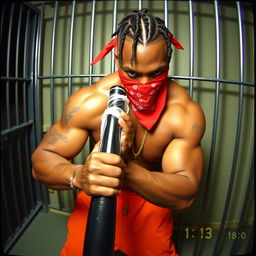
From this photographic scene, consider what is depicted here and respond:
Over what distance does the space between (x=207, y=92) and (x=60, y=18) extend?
2.98 ft

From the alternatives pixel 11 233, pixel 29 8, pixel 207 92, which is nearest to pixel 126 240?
pixel 11 233

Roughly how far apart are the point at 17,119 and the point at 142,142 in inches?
29.5

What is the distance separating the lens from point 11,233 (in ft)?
3.12

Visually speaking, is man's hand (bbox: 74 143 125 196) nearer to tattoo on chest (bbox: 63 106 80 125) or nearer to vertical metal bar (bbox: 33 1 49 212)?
tattoo on chest (bbox: 63 106 80 125)

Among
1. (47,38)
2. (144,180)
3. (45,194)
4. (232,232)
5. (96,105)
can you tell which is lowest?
(232,232)

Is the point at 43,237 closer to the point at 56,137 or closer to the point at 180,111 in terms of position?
the point at 56,137

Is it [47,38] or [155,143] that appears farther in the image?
[47,38]

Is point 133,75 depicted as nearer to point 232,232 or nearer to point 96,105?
point 96,105

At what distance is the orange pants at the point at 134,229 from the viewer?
2.14 feet

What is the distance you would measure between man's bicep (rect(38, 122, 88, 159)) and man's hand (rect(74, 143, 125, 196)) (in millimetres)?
335

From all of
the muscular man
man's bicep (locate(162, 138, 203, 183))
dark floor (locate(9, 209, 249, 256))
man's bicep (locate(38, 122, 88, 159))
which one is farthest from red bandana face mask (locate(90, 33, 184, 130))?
dark floor (locate(9, 209, 249, 256))

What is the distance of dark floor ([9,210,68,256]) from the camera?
2.26 feet
